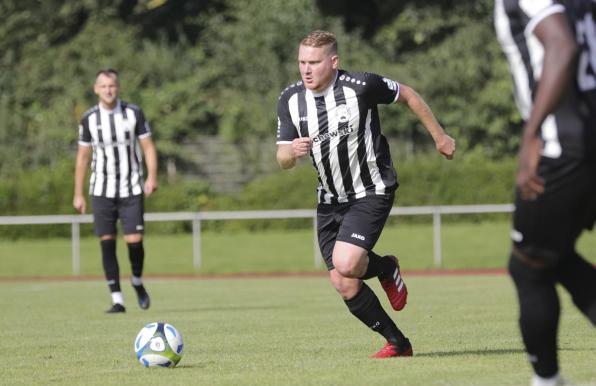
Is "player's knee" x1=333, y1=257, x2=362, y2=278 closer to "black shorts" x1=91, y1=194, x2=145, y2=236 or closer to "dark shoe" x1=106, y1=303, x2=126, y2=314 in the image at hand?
"dark shoe" x1=106, y1=303, x2=126, y2=314

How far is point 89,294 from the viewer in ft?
56.3

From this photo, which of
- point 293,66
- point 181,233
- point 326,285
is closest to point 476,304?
point 326,285

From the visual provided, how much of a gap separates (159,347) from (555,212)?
3.32m

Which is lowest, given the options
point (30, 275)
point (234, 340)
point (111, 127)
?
point (30, 275)

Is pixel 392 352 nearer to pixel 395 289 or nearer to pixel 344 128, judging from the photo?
pixel 395 289

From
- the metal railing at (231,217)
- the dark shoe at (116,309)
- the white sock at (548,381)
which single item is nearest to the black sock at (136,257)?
the dark shoe at (116,309)

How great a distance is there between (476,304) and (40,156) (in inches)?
751

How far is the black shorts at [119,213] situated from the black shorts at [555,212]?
8471 mm

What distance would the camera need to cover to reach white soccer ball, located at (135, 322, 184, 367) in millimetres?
7656

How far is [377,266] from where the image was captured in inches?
319

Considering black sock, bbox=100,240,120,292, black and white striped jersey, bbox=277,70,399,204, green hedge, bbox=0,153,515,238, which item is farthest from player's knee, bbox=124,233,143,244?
green hedge, bbox=0,153,515,238

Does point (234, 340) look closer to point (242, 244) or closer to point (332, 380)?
point (332, 380)

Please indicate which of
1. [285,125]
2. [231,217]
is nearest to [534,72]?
[285,125]

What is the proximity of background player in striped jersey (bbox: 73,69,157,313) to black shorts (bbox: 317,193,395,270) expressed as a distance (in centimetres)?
513
